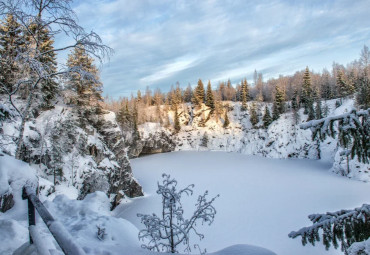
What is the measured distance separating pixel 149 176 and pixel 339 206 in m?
25.9

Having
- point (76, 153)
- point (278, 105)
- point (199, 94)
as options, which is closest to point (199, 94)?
point (199, 94)

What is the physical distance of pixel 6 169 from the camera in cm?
512

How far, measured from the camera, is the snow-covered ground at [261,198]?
1535 centimetres

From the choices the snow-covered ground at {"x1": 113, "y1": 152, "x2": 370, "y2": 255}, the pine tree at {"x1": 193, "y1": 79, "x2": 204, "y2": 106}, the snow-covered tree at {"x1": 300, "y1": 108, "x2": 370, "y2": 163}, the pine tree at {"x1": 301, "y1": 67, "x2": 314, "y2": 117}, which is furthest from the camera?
the pine tree at {"x1": 193, "y1": 79, "x2": 204, "y2": 106}

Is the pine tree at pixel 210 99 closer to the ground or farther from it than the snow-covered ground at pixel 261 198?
farther from it

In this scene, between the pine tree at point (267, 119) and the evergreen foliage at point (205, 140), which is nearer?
the pine tree at point (267, 119)

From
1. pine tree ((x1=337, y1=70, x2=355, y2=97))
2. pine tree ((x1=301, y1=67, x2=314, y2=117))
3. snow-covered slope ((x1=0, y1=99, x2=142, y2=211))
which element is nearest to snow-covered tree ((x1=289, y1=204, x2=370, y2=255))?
snow-covered slope ((x1=0, y1=99, x2=142, y2=211))

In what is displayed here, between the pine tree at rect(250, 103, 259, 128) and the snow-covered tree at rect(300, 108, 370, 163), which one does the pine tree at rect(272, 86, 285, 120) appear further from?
the snow-covered tree at rect(300, 108, 370, 163)

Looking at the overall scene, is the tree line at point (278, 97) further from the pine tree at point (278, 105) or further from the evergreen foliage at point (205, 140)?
the evergreen foliage at point (205, 140)

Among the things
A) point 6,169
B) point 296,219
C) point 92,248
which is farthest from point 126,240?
point 296,219

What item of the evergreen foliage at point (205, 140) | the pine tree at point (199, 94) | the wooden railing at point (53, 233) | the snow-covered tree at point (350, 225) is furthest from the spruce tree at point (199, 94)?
the wooden railing at point (53, 233)

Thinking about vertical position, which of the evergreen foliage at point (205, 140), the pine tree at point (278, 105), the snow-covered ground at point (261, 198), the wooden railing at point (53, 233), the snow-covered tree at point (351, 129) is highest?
the pine tree at point (278, 105)

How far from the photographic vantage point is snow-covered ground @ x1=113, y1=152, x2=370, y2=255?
15.4 meters

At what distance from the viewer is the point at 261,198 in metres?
22.5
